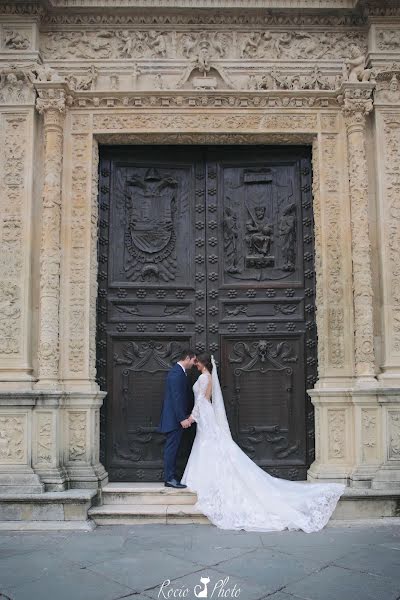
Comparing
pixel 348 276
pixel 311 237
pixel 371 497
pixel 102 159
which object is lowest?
pixel 371 497

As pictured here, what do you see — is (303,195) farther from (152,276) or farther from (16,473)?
(16,473)

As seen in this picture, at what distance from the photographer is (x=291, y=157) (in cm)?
757

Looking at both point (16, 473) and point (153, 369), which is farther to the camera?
point (153, 369)

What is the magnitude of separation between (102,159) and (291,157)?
2293 mm

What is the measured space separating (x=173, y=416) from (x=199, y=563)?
82.2 inches

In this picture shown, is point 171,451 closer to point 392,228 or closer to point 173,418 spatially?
point 173,418

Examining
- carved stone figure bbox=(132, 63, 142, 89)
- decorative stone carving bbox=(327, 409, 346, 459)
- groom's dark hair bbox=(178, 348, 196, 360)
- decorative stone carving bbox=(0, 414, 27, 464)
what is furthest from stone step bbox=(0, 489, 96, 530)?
carved stone figure bbox=(132, 63, 142, 89)

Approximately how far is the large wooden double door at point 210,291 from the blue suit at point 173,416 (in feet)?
1.18

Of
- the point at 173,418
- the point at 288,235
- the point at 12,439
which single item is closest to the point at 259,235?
the point at 288,235

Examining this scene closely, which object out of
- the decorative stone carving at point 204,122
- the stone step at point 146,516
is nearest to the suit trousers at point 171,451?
the stone step at point 146,516

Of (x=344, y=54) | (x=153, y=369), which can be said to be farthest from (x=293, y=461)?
(x=344, y=54)

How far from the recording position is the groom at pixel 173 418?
21.9 feet

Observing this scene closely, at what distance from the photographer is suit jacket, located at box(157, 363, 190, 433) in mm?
6691

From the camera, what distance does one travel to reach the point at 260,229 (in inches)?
291
